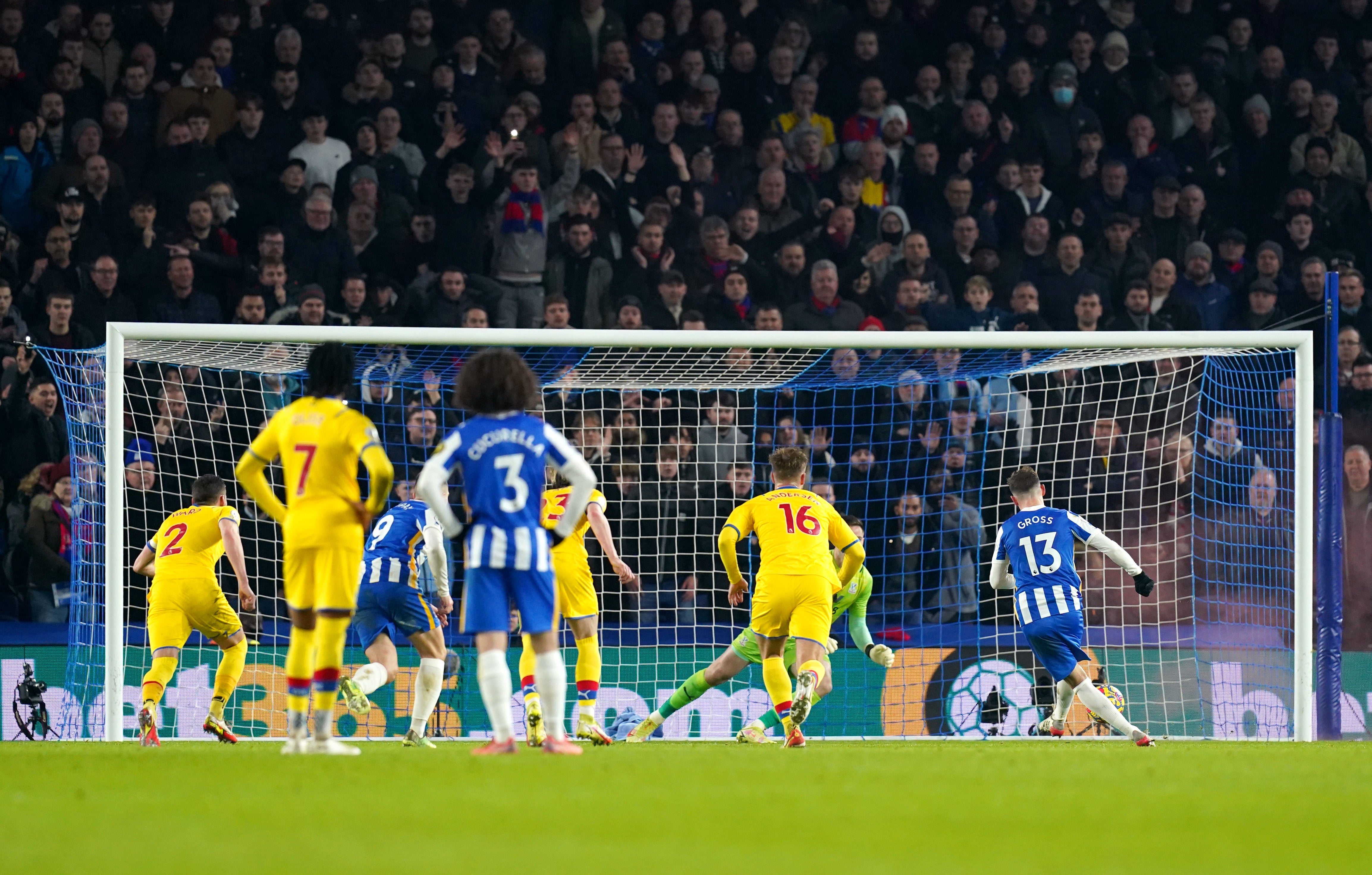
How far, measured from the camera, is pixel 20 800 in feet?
17.4

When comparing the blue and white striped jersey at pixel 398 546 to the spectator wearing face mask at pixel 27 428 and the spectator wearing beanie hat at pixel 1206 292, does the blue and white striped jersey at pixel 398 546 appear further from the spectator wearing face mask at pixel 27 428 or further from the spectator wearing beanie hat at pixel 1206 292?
the spectator wearing beanie hat at pixel 1206 292

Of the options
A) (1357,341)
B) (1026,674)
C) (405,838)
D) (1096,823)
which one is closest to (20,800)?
(405,838)

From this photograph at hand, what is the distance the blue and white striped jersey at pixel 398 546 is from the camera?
10398 millimetres

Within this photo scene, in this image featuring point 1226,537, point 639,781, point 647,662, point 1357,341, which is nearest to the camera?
point 639,781

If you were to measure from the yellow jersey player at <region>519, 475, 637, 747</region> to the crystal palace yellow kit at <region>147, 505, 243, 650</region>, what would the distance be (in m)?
2.11

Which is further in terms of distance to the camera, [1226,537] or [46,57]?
[46,57]

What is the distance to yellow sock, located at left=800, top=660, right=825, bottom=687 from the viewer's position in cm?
983

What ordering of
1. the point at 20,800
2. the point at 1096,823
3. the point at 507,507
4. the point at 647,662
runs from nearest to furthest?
the point at 1096,823, the point at 20,800, the point at 507,507, the point at 647,662

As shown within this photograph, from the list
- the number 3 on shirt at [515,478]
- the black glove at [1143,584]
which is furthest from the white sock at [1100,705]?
the number 3 on shirt at [515,478]

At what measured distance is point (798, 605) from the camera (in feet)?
33.2

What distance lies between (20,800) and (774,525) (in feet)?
18.6

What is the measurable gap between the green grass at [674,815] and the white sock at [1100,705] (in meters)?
2.73

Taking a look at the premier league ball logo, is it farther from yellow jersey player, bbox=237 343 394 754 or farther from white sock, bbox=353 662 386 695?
yellow jersey player, bbox=237 343 394 754

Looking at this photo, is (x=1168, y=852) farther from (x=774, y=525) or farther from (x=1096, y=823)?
(x=774, y=525)
